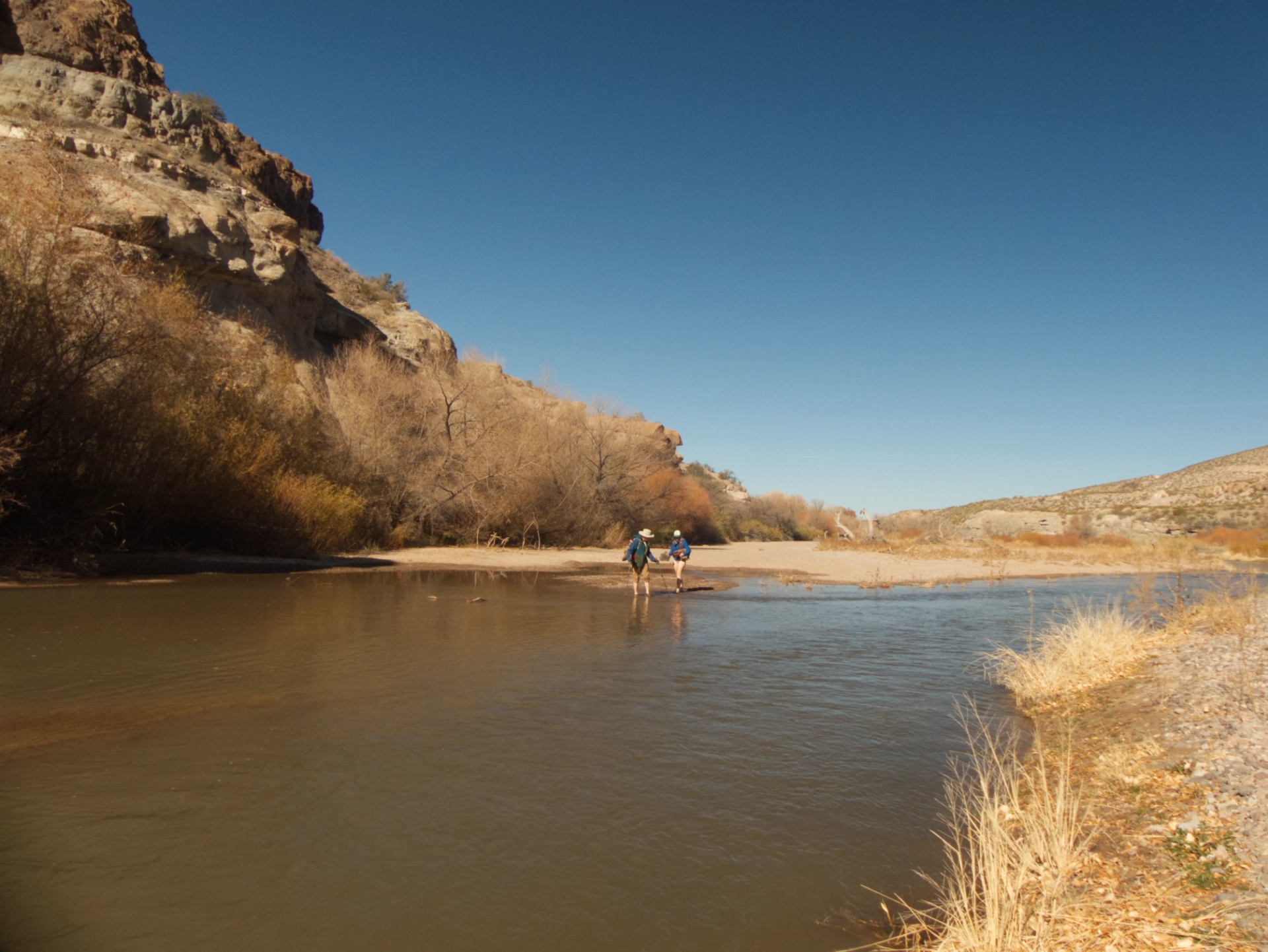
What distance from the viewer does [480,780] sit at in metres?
5.98

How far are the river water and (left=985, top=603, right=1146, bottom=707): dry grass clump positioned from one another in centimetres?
53

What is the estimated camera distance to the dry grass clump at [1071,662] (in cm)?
912

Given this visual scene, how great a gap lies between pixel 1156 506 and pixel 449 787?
8501cm

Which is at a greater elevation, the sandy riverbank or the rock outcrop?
the rock outcrop

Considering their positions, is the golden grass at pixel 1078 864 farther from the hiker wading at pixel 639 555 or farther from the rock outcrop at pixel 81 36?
the rock outcrop at pixel 81 36

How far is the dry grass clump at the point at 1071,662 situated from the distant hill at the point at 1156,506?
5473 cm

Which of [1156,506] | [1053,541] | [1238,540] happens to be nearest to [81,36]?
[1053,541]

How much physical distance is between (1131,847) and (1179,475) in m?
99.1

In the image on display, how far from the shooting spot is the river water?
4.05m

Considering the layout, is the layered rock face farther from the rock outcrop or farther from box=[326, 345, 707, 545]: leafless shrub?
box=[326, 345, 707, 545]: leafless shrub

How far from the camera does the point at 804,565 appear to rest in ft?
111

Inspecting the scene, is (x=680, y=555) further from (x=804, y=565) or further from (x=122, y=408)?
(x=122, y=408)

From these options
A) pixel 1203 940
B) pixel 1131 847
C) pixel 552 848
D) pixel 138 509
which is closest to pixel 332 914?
pixel 552 848

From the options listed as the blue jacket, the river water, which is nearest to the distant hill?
the blue jacket
